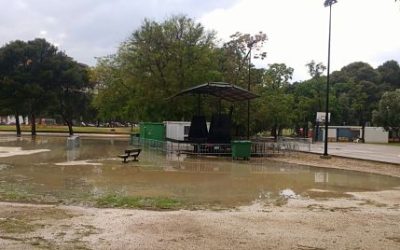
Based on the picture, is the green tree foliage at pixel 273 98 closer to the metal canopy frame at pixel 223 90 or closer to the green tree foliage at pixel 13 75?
the metal canopy frame at pixel 223 90

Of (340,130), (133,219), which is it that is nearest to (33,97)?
(340,130)

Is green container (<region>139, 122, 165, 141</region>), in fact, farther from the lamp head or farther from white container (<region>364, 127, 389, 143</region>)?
white container (<region>364, 127, 389, 143</region>)

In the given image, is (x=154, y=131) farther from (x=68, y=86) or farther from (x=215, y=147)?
(x=68, y=86)

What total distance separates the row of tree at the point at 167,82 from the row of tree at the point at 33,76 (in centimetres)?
12

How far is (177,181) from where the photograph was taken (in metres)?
18.1

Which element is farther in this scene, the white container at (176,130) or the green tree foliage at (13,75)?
the green tree foliage at (13,75)

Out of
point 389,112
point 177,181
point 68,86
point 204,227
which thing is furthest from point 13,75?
point 204,227

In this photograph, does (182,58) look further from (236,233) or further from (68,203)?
(236,233)

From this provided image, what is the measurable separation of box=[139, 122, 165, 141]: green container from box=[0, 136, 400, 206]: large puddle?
1460cm

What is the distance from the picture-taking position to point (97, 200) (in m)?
12.9

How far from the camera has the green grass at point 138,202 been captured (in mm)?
12172

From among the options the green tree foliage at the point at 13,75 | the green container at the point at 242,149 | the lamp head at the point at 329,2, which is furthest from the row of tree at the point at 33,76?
the lamp head at the point at 329,2

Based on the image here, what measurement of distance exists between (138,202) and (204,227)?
3476 millimetres

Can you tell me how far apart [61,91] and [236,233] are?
201 ft
